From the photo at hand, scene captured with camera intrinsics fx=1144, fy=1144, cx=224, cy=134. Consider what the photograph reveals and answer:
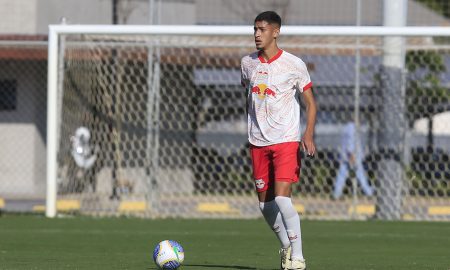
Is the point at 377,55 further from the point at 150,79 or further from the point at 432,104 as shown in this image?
the point at 150,79

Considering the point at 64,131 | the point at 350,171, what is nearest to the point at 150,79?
the point at 64,131

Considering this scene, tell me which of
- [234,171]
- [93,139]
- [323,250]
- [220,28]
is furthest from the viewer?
[234,171]

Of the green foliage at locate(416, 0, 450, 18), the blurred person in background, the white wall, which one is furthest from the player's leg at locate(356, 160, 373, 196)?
the green foliage at locate(416, 0, 450, 18)

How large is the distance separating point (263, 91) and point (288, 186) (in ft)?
2.66

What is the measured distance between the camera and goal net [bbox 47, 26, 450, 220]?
16594 mm

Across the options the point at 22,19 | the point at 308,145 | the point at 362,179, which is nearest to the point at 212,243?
the point at 308,145

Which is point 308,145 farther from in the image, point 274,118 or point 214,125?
point 214,125

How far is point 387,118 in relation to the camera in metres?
16.8

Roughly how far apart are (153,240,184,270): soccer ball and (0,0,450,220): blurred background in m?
7.97

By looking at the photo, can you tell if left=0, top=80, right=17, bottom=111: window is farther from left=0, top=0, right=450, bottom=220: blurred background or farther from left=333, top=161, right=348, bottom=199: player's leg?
left=333, top=161, right=348, bottom=199: player's leg

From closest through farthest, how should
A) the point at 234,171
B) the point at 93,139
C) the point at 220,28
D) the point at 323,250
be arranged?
the point at 323,250 < the point at 220,28 < the point at 93,139 < the point at 234,171

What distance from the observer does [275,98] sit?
927 cm

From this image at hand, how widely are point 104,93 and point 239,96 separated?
9.55 ft

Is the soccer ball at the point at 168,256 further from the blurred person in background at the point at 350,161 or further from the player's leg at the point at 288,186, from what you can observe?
the blurred person in background at the point at 350,161
